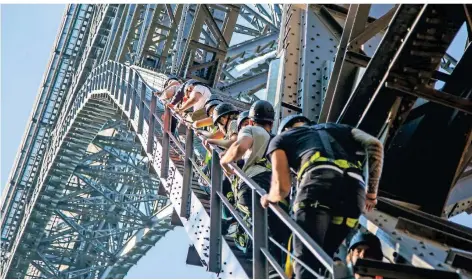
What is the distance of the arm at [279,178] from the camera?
17.6 ft

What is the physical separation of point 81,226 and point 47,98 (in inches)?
247

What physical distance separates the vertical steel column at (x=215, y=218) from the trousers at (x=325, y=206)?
1907mm

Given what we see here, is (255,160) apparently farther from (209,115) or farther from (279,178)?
(209,115)

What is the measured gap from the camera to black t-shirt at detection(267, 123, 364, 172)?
5.36 meters

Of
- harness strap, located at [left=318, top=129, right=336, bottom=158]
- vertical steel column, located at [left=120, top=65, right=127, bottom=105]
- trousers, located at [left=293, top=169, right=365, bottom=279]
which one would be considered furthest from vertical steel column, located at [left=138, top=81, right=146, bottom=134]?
trousers, located at [left=293, top=169, right=365, bottom=279]

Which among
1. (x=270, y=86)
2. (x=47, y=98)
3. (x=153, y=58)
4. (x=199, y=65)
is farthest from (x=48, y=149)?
(x=270, y=86)

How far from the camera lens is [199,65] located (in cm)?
1550

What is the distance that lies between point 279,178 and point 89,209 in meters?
23.5

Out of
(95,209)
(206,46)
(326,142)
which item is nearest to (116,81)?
(206,46)

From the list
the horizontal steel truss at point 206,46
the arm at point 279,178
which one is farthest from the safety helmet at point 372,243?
the horizontal steel truss at point 206,46

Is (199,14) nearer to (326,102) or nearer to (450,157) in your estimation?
(326,102)

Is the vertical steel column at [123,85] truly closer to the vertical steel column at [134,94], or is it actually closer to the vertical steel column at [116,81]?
the vertical steel column at [116,81]

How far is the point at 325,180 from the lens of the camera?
5.16m

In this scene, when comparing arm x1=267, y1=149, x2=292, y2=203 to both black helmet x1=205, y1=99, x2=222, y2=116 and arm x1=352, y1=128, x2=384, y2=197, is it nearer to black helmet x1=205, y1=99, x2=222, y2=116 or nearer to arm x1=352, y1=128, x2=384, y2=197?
arm x1=352, y1=128, x2=384, y2=197
